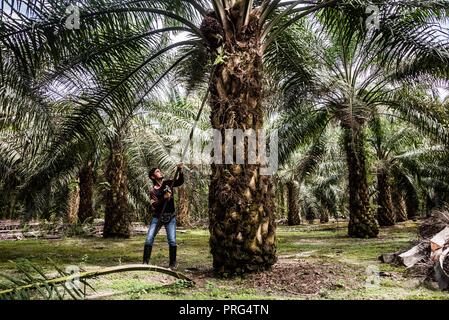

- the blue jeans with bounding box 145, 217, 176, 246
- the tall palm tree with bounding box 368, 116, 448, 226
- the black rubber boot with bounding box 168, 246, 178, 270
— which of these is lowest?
the black rubber boot with bounding box 168, 246, 178, 270

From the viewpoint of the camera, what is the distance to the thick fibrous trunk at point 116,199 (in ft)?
41.8

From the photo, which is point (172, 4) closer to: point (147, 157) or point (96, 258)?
point (96, 258)

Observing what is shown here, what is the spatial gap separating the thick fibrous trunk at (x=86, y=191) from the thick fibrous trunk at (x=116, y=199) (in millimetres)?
2172

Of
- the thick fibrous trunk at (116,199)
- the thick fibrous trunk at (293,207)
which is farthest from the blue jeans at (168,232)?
the thick fibrous trunk at (293,207)

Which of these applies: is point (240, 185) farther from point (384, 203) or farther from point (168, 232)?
point (384, 203)

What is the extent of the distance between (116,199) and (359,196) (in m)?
7.35

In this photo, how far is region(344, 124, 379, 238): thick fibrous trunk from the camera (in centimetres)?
1166

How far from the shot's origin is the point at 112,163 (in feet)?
42.5

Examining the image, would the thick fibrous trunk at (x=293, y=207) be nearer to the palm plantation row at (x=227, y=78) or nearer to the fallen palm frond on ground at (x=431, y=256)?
the palm plantation row at (x=227, y=78)

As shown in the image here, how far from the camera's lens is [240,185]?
564cm

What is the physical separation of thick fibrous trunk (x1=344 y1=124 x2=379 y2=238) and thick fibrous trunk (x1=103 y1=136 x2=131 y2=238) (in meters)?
6.90

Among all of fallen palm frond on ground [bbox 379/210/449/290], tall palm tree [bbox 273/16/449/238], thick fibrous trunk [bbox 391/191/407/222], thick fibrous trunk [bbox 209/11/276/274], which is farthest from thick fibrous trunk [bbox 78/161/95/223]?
thick fibrous trunk [bbox 391/191/407/222]

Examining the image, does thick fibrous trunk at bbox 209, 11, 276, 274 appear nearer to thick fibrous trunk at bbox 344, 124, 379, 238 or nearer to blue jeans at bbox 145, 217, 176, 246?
A: blue jeans at bbox 145, 217, 176, 246

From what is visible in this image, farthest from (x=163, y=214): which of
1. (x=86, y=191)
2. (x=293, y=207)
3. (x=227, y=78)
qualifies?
(x=293, y=207)
